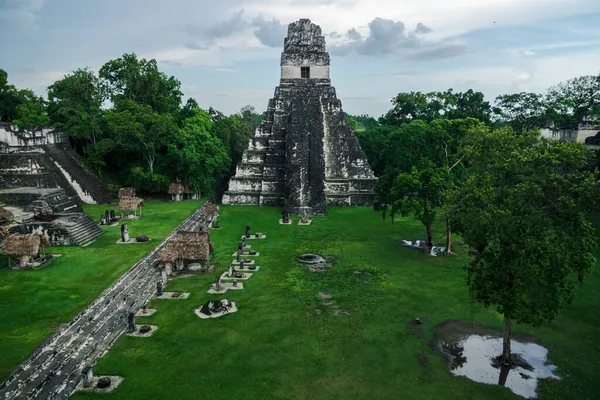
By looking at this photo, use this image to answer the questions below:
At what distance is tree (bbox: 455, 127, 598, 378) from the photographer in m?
11.3

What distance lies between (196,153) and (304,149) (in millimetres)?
9178

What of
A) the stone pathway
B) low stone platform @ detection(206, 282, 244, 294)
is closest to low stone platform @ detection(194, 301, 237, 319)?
low stone platform @ detection(206, 282, 244, 294)

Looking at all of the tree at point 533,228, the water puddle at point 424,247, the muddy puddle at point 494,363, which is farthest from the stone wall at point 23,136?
the tree at point 533,228

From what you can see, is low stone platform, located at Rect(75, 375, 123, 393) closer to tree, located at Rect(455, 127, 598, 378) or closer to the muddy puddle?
the muddy puddle

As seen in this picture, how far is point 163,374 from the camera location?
12.8 meters

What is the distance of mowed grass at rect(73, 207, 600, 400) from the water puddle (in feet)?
3.22

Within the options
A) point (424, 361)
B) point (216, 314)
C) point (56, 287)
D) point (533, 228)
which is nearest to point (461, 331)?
point (424, 361)

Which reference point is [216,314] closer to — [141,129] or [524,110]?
[141,129]

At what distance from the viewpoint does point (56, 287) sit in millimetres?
19016

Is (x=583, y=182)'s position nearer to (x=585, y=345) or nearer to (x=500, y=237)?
(x=500, y=237)

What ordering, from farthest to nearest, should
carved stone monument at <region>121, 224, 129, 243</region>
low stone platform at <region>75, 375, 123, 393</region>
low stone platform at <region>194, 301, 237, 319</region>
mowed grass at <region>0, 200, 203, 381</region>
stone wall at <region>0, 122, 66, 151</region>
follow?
stone wall at <region>0, 122, 66, 151</region> < carved stone monument at <region>121, 224, 129, 243</region> < low stone platform at <region>194, 301, 237, 319</region> < mowed grass at <region>0, 200, 203, 381</region> < low stone platform at <region>75, 375, 123, 393</region>

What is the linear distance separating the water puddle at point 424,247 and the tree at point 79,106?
2881 cm

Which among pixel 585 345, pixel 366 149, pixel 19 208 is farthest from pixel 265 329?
pixel 366 149

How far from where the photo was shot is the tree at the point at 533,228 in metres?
11.3
